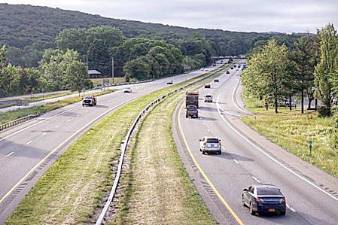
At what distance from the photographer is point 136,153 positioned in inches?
1823

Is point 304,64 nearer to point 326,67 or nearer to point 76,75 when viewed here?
point 326,67

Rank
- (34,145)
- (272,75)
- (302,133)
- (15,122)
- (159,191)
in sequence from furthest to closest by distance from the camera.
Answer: (272,75)
(15,122)
(302,133)
(34,145)
(159,191)

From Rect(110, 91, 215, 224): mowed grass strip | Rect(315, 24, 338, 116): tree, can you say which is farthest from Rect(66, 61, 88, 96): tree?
Rect(110, 91, 215, 224): mowed grass strip

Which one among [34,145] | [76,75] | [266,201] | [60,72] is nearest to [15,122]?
[34,145]

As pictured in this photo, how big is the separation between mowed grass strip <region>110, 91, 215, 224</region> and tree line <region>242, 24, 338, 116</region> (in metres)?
37.9

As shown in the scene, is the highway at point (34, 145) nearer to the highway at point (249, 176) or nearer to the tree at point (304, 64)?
the highway at point (249, 176)

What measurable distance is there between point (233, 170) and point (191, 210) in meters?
12.7

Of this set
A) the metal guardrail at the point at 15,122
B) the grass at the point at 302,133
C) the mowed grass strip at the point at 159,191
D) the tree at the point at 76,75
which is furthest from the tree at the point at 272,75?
the tree at the point at 76,75

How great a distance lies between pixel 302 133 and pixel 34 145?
29102 millimetres

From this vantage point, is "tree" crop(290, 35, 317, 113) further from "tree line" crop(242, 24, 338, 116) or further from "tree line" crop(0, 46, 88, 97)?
"tree line" crop(0, 46, 88, 97)

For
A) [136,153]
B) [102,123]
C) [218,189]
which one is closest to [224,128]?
[102,123]

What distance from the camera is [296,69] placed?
313 feet

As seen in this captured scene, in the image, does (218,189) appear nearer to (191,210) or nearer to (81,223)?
(191,210)

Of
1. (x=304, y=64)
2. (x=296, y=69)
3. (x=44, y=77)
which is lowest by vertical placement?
(x=44, y=77)
